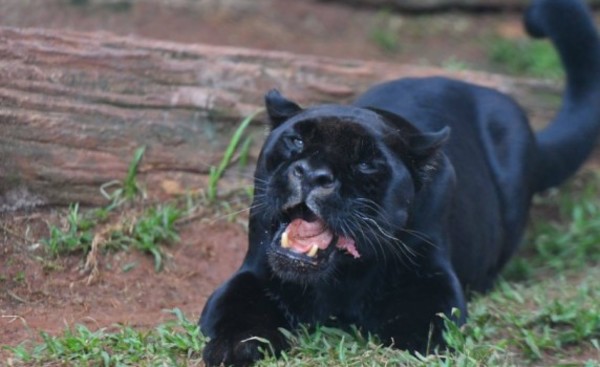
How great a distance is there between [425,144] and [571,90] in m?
2.65

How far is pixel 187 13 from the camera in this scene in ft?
29.5

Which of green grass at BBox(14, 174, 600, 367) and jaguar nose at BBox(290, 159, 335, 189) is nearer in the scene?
jaguar nose at BBox(290, 159, 335, 189)

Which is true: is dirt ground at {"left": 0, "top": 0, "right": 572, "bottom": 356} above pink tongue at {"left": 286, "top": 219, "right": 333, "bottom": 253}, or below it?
below

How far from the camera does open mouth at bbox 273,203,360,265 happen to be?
14.4ft

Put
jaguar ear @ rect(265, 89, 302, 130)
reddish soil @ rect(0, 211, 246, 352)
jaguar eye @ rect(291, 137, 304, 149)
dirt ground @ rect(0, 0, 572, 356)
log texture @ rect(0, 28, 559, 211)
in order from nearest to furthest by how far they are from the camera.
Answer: jaguar eye @ rect(291, 137, 304, 149) → jaguar ear @ rect(265, 89, 302, 130) → reddish soil @ rect(0, 211, 246, 352) → dirt ground @ rect(0, 0, 572, 356) → log texture @ rect(0, 28, 559, 211)

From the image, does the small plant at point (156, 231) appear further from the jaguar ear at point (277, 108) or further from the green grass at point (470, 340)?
the jaguar ear at point (277, 108)

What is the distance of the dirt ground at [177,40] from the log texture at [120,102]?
0.26 m

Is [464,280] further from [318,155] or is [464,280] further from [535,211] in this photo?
[535,211]

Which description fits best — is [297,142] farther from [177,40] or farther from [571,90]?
[177,40]

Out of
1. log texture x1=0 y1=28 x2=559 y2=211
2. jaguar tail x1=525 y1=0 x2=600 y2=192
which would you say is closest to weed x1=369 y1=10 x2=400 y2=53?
jaguar tail x1=525 y1=0 x2=600 y2=192

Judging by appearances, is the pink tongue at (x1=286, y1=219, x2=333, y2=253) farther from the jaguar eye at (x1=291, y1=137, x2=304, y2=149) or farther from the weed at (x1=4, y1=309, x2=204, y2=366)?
the weed at (x1=4, y1=309, x2=204, y2=366)

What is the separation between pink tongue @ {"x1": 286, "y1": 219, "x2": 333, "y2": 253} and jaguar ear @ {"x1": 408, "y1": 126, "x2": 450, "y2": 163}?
0.54 meters

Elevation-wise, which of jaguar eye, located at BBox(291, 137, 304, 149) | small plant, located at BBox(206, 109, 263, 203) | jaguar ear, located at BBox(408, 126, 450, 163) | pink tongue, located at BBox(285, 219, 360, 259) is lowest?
small plant, located at BBox(206, 109, 263, 203)

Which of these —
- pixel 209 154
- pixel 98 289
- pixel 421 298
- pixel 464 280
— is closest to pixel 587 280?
pixel 464 280
